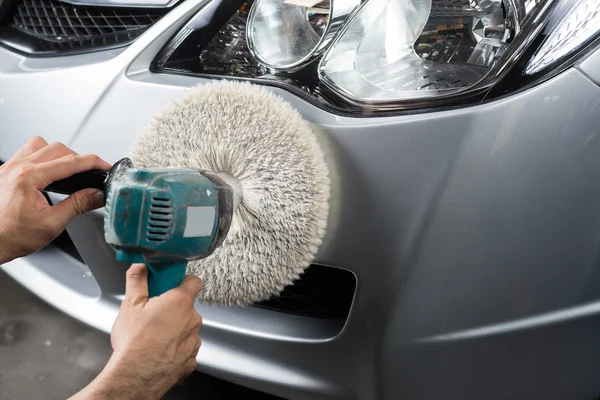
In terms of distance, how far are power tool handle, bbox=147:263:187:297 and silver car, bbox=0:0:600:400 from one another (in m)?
0.23

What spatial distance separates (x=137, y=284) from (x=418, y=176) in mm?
408

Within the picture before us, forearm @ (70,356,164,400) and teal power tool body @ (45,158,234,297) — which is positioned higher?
teal power tool body @ (45,158,234,297)

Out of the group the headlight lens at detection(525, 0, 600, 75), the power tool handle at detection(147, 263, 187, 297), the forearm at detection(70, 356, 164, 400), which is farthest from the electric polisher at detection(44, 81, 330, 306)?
the headlight lens at detection(525, 0, 600, 75)

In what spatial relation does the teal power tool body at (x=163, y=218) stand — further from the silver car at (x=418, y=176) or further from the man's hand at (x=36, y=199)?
the silver car at (x=418, y=176)

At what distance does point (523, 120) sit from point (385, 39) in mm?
253

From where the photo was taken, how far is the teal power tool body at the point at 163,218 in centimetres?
69

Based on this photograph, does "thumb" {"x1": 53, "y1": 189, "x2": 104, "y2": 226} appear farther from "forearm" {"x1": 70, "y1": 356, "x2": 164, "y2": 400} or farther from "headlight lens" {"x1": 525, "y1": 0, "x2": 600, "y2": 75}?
"headlight lens" {"x1": 525, "y1": 0, "x2": 600, "y2": 75}

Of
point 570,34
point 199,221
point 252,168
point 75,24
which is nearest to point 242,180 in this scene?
point 252,168

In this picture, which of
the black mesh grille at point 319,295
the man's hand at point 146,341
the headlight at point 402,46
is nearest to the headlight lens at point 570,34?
the headlight at point 402,46

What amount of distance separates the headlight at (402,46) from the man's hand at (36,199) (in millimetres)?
272

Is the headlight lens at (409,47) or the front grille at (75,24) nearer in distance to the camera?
the headlight lens at (409,47)

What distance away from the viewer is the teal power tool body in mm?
685

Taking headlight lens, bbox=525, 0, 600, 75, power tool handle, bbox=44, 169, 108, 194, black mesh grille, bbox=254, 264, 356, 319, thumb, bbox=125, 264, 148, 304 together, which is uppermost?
headlight lens, bbox=525, 0, 600, 75

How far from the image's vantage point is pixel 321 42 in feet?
3.02
